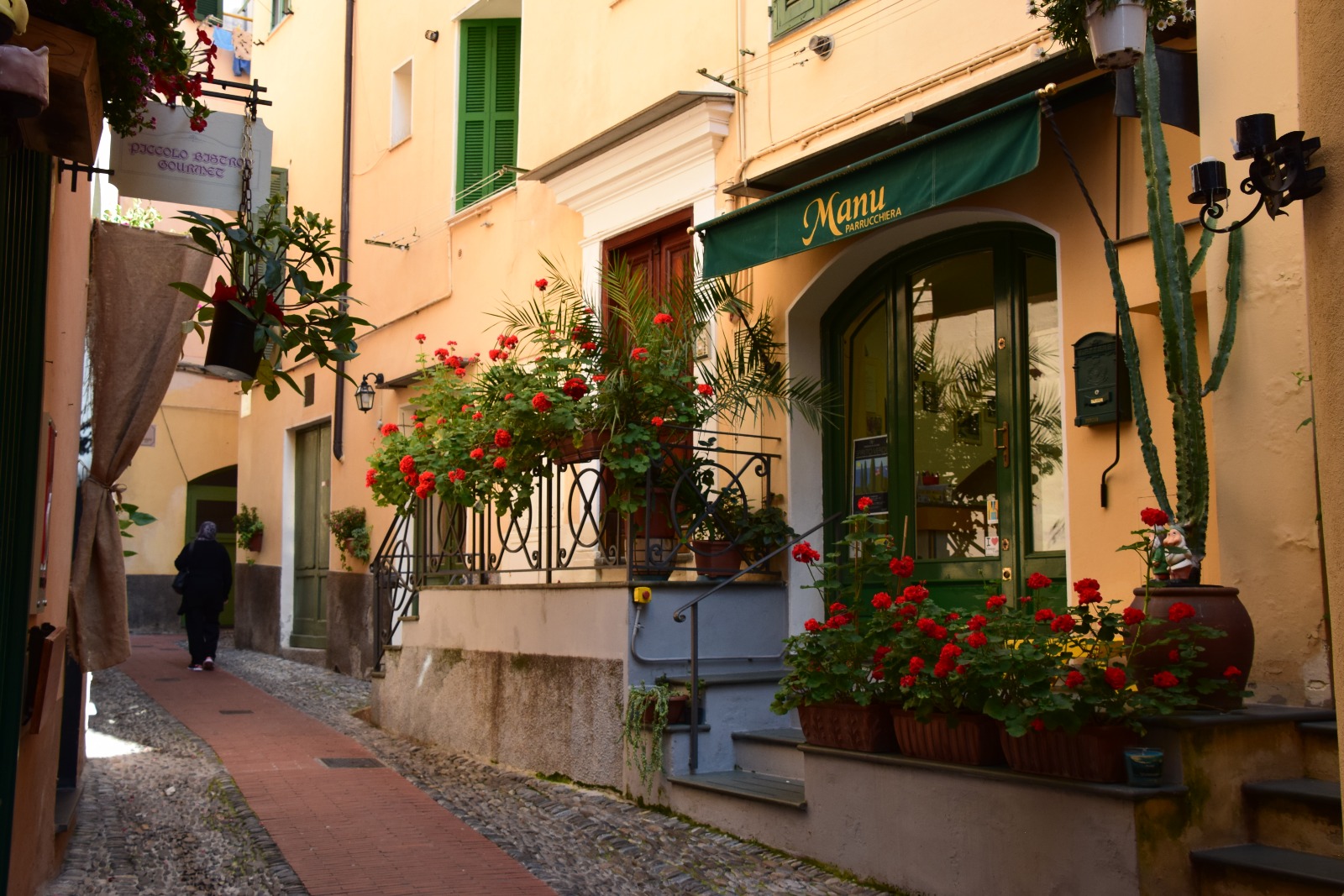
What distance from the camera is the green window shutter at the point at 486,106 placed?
39.8 ft

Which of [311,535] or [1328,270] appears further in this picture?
[311,535]

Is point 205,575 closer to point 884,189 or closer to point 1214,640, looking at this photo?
point 884,189

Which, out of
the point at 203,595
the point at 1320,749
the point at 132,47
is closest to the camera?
the point at 132,47

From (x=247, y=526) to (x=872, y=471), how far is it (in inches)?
452

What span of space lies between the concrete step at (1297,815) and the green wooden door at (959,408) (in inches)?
79.2

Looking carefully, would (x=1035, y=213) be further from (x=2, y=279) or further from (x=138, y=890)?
(x=138, y=890)

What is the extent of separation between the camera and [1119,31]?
5008 millimetres

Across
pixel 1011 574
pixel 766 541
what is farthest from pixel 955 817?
pixel 766 541

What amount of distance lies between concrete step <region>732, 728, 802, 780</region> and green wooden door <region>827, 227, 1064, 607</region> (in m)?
1.26

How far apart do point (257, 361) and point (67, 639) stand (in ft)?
4.86

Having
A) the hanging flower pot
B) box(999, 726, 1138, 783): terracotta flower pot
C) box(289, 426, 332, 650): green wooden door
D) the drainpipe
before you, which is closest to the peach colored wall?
the hanging flower pot

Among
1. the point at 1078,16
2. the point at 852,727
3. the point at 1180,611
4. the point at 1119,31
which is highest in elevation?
the point at 1078,16

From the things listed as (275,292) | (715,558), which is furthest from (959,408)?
(275,292)

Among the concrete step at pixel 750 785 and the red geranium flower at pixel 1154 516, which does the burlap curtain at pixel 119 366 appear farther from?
the red geranium flower at pixel 1154 516
